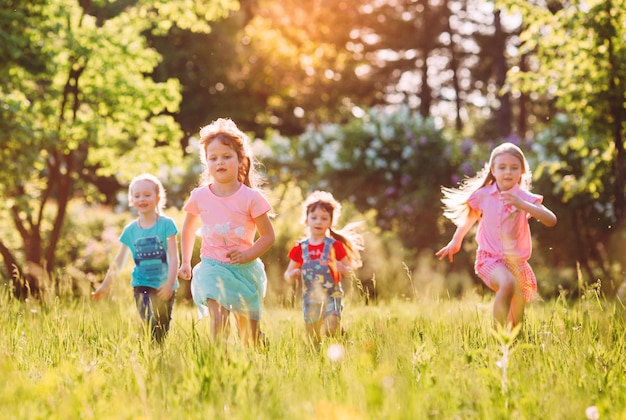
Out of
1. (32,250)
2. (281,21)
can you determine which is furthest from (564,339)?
(281,21)

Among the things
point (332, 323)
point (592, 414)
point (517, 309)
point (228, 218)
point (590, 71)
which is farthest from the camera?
point (590, 71)

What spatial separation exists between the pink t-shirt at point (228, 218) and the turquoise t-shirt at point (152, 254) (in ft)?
2.27

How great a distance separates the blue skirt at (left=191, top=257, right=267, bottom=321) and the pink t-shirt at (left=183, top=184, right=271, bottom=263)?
0.08 metres

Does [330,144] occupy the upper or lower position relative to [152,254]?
upper

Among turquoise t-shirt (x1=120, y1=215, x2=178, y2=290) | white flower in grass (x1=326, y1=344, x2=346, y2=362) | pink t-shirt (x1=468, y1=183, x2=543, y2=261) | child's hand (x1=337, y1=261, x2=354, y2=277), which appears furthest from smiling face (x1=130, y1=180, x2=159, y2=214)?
pink t-shirt (x1=468, y1=183, x2=543, y2=261)

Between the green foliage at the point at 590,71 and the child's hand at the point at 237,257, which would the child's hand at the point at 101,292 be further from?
the green foliage at the point at 590,71

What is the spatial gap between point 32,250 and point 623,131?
7832mm

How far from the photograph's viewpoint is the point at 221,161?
489cm

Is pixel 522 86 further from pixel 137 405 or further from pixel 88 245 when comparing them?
pixel 88 245

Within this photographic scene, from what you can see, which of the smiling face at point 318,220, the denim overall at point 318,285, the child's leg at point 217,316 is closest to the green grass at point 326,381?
the child's leg at point 217,316

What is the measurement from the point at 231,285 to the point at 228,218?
0.45 meters

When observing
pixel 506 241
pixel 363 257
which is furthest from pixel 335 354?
pixel 363 257

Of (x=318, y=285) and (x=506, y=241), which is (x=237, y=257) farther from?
(x=506, y=241)

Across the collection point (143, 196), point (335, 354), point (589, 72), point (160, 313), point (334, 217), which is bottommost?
point (335, 354)
